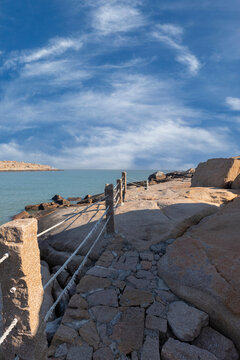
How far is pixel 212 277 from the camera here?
2.84 metres

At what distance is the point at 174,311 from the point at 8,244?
236 centimetres

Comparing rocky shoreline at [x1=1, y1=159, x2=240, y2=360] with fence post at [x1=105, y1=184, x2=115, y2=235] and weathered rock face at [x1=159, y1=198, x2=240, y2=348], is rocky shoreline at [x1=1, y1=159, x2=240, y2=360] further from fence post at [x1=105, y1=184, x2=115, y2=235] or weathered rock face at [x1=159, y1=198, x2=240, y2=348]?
fence post at [x1=105, y1=184, x2=115, y2=235]

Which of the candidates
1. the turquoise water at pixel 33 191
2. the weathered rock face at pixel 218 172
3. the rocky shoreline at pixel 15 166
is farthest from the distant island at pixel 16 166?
the weathered rock face at pixel 218 172

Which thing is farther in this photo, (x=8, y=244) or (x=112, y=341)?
(x=112, y=341)

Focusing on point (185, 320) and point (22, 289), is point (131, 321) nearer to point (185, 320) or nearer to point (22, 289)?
point (185, 320)

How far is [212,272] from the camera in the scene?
114 inches

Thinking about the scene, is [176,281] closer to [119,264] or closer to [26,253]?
[119,264]

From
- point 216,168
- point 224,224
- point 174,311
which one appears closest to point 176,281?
point 174,311

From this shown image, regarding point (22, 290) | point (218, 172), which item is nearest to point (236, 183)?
point (218, 172)

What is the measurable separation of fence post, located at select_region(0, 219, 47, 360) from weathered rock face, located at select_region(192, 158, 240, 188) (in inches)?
430

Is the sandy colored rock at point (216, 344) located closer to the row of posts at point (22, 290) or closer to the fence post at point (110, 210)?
the row of posts at point (22, 290)

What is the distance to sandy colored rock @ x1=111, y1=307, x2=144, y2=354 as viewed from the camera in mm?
2297

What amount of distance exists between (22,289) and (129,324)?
160cm

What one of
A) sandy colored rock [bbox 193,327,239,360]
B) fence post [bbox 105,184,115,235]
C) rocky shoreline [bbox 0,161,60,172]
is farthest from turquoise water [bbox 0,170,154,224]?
rocky shoreline [bbox 0,161,60,172]
